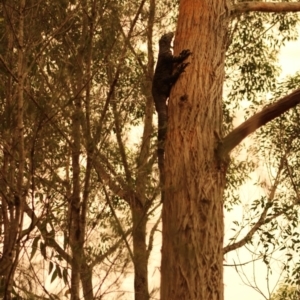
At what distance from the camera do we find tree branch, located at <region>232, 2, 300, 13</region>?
2.97 m

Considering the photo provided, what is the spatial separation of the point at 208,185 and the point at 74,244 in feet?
2.50

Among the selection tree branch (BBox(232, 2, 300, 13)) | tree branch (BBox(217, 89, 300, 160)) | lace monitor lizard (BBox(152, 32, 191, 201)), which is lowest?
tree branch (BBox(217, 89, 300, 160))

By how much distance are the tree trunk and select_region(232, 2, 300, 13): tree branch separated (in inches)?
7.8

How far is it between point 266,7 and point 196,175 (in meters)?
0.89

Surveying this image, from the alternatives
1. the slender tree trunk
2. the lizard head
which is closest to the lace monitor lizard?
the lizard head

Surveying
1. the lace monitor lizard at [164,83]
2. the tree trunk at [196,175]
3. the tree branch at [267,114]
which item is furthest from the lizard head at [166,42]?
the tree branch at [267,114]

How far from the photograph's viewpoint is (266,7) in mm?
2977

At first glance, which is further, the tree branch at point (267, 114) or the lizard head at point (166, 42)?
the lizard head at point (166, 42)

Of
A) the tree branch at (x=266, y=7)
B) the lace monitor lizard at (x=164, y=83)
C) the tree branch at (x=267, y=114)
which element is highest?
the tree branch at (x=266, y=7)

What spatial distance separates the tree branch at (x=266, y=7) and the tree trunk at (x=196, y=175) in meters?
0.20

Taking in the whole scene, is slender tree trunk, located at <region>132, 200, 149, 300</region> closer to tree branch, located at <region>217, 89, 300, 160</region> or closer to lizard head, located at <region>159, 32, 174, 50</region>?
tree branch, located at <region>217, 89, 300, 160</region>

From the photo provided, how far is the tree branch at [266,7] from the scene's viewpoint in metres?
2.97

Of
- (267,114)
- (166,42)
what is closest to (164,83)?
(166,42)

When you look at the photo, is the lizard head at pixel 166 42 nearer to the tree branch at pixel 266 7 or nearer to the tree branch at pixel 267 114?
the tree branch at pixel 266 7
